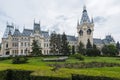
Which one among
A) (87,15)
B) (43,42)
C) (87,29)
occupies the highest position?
(87,15)

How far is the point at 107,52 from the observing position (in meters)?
78.4

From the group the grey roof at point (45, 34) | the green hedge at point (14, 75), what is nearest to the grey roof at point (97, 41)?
the grey roof at point (45, 34)

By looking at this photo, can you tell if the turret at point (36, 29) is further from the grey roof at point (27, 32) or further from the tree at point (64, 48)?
the tree at point (64, 48)

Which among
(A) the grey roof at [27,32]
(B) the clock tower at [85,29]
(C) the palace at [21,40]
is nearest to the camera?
(C) the palace at [21,40]

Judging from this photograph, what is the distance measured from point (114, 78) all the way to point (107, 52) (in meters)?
67.5

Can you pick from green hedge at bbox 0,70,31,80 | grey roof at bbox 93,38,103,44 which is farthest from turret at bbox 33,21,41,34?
green hedge at bbox 0,70,31,80

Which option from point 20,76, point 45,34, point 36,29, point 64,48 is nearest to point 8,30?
point 36,29

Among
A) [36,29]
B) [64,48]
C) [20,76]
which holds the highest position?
[36,29]

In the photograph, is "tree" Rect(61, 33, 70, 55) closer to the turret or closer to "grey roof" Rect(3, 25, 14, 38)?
the turret

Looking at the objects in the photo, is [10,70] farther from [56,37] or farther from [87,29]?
[87,29]

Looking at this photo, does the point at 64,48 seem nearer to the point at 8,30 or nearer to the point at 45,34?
the point at 45,34

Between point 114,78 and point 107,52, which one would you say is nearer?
point 114,78

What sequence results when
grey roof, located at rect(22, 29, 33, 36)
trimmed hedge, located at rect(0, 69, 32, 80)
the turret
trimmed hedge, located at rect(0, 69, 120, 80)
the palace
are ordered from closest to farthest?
trimmed hedge, located at rect(0, 69, 120, 80) → trimmed hedge, located at rect(0, 69, 32, 80) → the palace → the turret → grey roof, located at rect(22, 29, 33, 36)

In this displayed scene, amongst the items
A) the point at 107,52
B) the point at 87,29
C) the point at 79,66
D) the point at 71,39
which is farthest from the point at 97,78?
the point at 71,39
